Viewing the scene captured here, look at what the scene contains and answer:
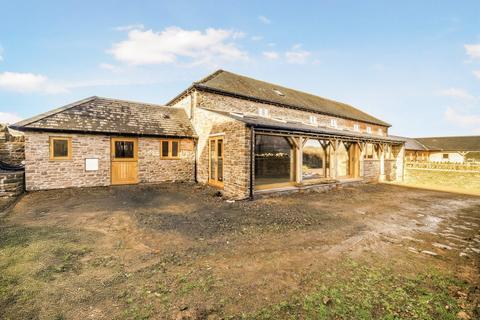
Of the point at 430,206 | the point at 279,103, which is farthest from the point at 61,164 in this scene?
the point at 430,206

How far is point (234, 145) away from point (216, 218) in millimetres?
3781

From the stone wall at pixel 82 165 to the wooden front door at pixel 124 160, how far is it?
23 centimetres

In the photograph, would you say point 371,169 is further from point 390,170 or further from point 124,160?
point 124,160

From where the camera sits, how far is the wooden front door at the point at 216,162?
35.9 ft

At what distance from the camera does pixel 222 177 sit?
1087 cm

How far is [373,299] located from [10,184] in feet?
40.8

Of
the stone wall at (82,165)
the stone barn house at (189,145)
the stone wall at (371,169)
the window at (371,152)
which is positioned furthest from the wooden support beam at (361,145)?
the stone wall at (82,165)

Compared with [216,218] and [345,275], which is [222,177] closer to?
[216,218]

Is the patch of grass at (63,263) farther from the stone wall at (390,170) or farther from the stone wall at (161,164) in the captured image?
the stone wall at (390,170)

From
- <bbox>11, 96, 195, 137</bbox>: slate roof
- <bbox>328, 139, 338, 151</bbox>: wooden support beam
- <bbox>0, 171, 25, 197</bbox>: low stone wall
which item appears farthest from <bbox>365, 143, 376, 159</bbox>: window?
<bbox>0, 171, 25, 197</bbox>: low stone wall

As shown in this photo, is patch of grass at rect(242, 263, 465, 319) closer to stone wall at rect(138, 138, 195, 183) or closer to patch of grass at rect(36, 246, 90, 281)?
patch of grass at rect(36, 246, 90, 281)

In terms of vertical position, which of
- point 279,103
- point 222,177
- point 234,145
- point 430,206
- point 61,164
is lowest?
point 430,206

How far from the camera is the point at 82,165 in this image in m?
10.5

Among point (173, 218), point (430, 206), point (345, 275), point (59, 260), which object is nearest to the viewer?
point (345, 275)
